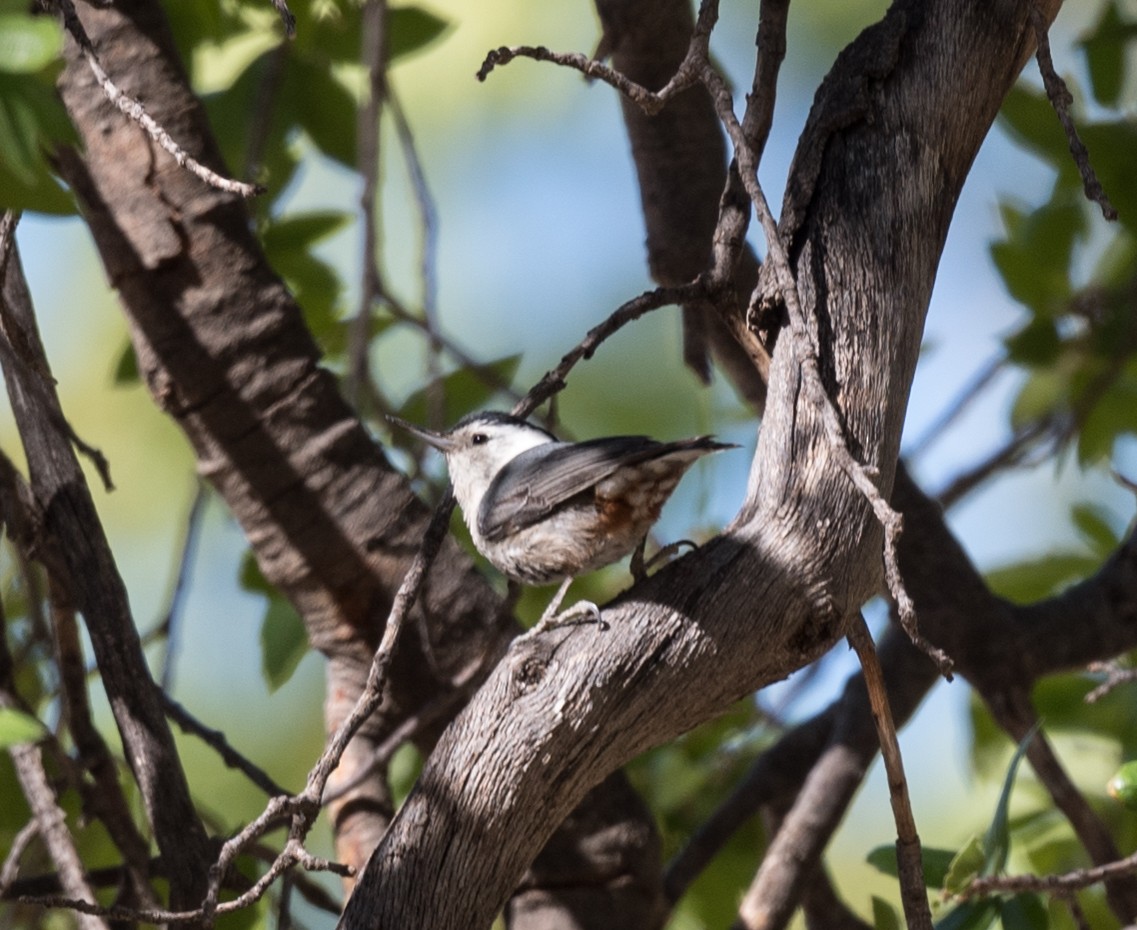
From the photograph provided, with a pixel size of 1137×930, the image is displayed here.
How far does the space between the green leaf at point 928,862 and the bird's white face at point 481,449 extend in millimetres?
784

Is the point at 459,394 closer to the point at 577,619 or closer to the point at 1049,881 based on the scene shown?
Answer: the point at 577,619

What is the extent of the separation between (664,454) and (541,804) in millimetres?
580

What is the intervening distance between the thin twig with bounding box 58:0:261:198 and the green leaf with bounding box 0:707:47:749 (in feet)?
2.20

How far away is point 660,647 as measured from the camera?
1.21 m

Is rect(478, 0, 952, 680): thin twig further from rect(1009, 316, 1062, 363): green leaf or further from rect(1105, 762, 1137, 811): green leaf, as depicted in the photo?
rect(1009, 316, 1062, 363): green leaf

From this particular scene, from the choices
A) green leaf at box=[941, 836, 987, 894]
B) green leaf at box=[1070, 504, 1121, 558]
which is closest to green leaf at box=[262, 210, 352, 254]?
green leaf at box=[941, 836, 987, 894]

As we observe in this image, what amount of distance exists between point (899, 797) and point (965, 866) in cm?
27

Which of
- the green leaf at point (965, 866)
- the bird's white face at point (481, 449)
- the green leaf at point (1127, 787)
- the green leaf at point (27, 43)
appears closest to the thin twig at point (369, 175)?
the bird's white face at point (481, 449)

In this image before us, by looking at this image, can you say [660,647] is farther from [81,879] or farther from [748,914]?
[748,914]

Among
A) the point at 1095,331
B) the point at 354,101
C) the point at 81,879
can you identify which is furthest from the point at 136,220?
the point at 1095,331

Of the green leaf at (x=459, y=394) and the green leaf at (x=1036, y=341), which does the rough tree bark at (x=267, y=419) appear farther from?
the green leaf at (x=1036, y=341)

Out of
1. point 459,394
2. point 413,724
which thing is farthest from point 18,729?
point 459,394

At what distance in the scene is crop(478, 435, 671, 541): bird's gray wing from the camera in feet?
5.70

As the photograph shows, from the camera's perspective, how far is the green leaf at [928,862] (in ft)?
5.50
